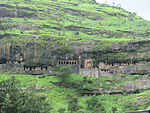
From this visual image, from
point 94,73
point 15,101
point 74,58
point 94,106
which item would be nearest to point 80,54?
point 74,58

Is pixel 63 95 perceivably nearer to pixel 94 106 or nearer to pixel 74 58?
pixel 94 106

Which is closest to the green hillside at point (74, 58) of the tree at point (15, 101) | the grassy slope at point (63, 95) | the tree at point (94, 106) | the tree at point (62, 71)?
the grassy slope at point (63, 95)

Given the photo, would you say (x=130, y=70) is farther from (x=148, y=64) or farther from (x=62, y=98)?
(x=62, y=98)

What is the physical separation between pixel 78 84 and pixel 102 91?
→ 7.24 meters

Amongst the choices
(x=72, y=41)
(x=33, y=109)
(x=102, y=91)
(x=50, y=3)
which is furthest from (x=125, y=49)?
(x=50, y=3)

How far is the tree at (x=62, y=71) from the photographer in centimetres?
6956

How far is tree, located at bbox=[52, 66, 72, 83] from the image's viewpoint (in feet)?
228

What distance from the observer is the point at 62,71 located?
71.2 meters

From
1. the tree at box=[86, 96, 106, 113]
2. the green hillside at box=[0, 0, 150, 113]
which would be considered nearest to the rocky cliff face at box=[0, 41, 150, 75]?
the green hillside at box=[0, 0, 150, 113]

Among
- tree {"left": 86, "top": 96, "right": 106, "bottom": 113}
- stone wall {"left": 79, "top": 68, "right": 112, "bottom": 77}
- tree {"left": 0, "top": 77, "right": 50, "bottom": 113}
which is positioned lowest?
tree {"left": 86, "top": 96, "right": 106, "bottom": 113}

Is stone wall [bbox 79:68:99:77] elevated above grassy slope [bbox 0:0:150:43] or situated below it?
below

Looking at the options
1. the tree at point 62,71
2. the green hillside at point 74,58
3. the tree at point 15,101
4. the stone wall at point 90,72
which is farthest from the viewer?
the stone wall at point 90,72

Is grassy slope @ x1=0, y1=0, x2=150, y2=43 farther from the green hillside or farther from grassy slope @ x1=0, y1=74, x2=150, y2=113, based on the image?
grassy slope @ x1=0, y1=74, x2=150, y2=113

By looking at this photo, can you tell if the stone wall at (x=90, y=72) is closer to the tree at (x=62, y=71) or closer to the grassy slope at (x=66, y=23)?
the tree at (x=62, y=71)
